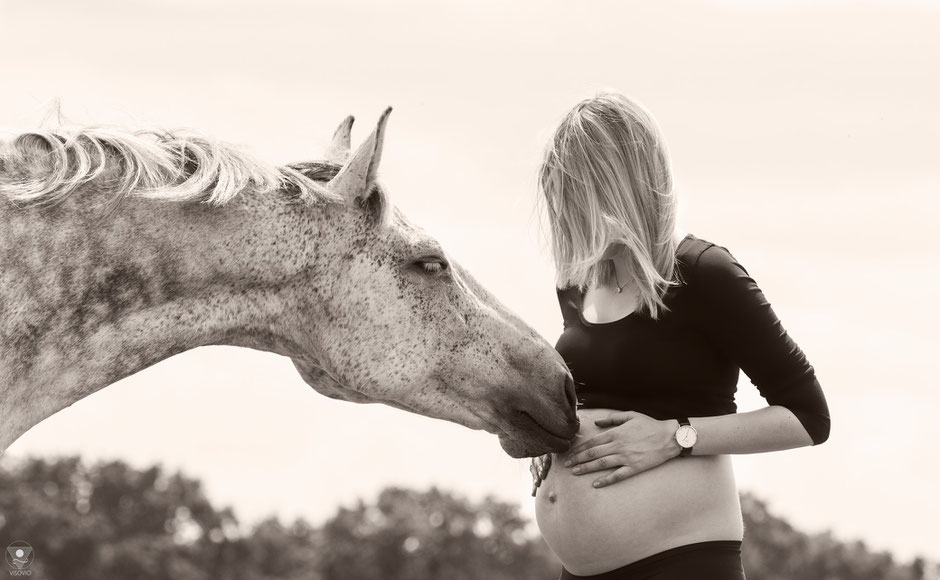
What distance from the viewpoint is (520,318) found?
4.61 m

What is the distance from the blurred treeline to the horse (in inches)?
2978

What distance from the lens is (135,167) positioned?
4.06 m

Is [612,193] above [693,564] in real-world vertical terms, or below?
above

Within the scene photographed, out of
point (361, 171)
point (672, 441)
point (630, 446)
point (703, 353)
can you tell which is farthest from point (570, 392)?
point (361, 171)

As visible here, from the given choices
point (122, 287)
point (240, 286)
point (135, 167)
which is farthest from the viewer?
point (240, 286)

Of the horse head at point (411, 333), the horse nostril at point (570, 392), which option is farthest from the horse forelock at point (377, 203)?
the horse nostril at point (570, 392)

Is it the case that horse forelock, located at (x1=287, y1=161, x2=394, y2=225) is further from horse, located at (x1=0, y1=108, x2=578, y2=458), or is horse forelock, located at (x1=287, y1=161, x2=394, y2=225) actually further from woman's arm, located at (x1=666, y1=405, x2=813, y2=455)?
woman's arm, located at (x1=666, y1=405, x2=813, y2=455)

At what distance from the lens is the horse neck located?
3.79 m

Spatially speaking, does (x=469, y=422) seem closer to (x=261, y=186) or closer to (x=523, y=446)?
(x=523, y=446)

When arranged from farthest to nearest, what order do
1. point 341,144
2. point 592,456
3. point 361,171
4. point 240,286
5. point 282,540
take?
point 282,540 < point 341,144 < point 592,456 < point 361,171 < point 240,286

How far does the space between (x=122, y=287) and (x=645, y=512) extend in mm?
2164

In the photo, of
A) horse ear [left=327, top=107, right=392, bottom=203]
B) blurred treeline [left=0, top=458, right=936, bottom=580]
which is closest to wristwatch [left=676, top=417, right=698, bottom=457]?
horse ear [left=327, top=107, right=392, bottom=203]

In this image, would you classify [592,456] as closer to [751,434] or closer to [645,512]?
[645,512]

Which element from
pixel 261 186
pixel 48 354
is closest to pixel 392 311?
pixel 261 186
